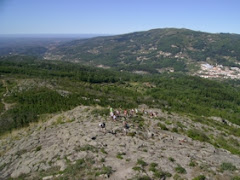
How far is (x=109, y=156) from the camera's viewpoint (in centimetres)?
1983

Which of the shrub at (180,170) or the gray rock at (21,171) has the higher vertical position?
the shrub at (180,170)

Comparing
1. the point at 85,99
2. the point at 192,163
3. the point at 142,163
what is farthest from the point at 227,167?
the point at 85,99

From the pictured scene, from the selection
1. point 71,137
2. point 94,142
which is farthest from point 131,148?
point 71,137

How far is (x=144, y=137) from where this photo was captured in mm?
25922

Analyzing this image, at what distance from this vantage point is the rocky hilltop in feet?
56.7

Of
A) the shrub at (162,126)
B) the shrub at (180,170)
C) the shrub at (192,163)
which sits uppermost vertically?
the shrub at (180,170)

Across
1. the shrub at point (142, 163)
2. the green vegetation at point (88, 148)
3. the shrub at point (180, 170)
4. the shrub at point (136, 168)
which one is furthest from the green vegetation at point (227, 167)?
the green vegetation at point (88, 148)

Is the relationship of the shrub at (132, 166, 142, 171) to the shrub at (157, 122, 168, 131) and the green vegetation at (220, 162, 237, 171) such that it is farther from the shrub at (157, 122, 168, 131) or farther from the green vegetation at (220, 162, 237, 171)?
the shrub at (157, 122, 168, 131)

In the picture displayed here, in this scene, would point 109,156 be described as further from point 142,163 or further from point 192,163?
point 192,163

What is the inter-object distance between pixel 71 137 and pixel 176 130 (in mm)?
16817

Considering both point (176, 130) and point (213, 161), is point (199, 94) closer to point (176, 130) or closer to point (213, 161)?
point (176, 130)

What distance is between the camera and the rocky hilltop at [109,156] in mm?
17281

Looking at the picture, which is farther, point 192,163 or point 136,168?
point 192,163

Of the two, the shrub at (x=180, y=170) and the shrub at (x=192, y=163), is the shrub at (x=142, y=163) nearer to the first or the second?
the shrub at (x=180, y=170)
